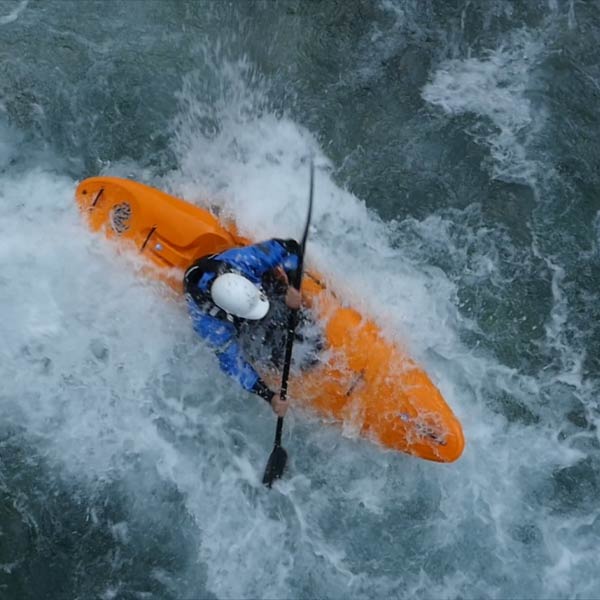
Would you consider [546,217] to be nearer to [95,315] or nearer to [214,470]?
[214,470]

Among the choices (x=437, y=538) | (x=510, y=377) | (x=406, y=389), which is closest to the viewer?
(x=406, y=389)

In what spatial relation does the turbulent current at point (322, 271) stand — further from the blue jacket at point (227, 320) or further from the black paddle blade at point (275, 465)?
the blue jacket at point (227, 320)

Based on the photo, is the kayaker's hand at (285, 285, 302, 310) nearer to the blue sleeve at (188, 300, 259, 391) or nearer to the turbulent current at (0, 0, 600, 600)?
the blue sleeve at (188, 300, 259, 391)

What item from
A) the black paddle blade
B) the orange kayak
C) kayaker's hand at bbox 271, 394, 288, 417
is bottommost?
the black paddle blade

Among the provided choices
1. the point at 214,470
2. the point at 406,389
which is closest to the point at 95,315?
the point at 214,470

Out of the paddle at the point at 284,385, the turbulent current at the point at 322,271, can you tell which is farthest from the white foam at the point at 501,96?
the paddle at the point at 284,385

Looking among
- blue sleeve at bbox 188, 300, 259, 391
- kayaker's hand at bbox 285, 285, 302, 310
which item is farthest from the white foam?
blue sleeve at bbox 188, 300, 259, 391

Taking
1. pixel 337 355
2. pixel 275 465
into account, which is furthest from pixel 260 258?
pixel 275 465

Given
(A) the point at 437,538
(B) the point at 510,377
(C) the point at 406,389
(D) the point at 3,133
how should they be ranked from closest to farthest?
(C) the point at 406,389, (A) the point at 437,538, (B) the point at 510,377, (D) the point at 3,133
